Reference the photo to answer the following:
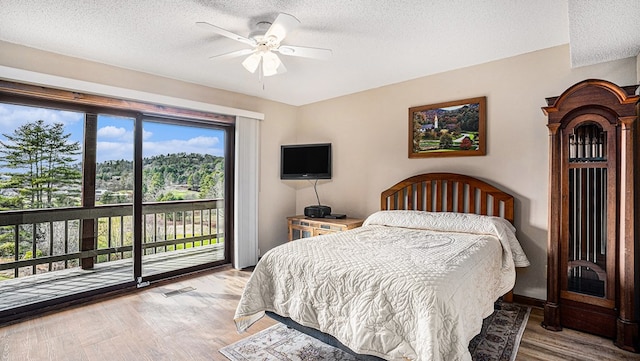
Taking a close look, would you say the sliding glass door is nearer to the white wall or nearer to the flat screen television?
the flat screen television

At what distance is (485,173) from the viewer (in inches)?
131

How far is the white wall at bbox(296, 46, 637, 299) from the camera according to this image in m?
2.96

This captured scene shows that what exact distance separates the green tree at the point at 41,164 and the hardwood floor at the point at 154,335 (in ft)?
3.65

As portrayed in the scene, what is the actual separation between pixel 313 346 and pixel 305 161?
2.71 meters

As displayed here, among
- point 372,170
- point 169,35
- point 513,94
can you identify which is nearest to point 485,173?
point 513,94

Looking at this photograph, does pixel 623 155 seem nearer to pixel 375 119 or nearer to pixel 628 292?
pixel 628 292

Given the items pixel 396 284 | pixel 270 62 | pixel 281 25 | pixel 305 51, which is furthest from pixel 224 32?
pixel 396 284

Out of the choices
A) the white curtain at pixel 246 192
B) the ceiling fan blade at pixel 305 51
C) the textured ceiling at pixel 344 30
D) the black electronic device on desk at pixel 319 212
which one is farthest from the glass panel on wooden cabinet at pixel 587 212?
the white curtain at pixel 246 192

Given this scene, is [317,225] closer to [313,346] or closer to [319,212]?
[319,212]

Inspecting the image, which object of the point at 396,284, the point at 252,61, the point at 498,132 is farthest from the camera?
the point at 498,132

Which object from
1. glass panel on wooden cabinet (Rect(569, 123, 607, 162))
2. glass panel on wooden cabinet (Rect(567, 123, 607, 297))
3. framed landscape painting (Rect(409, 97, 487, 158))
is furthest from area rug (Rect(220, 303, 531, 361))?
framed landscape painting (Rect(409, 97, 487, 158))

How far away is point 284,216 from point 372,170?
165cm

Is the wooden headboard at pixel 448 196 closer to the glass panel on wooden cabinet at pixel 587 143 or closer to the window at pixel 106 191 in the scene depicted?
the glass panel on wooden cabinet at pixel 587 143

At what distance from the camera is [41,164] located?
10.0ft
